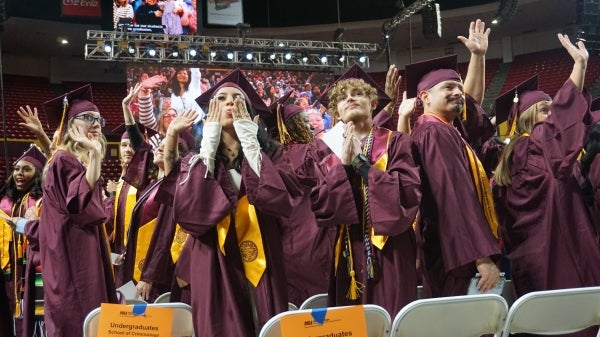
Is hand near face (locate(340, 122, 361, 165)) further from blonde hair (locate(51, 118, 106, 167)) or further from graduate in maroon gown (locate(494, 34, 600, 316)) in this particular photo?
blonde hair (locate(51, 118, 106, 167))

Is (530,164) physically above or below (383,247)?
above

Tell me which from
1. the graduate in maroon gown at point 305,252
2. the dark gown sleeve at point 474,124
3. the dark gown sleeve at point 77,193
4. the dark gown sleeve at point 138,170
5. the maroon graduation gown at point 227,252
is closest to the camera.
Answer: the maroon graduation gown at point 227,252

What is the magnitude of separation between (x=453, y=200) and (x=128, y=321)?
4.98 feet

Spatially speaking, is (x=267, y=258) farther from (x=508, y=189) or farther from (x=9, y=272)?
(x=9, y=272)

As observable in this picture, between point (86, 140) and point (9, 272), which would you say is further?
point (9, 272)

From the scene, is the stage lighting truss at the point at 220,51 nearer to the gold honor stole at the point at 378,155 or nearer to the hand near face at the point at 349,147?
the gold honor stole at the point at 378,155

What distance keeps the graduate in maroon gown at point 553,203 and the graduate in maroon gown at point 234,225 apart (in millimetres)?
1398

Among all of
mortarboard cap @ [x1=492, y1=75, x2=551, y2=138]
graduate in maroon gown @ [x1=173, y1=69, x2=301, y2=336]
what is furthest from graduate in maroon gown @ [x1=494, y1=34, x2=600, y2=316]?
graduate in maroon gown @ [x1=173, y1=69, x2=301, y2=336]

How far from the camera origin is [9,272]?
17.5ft

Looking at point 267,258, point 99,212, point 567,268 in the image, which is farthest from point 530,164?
point 99,212

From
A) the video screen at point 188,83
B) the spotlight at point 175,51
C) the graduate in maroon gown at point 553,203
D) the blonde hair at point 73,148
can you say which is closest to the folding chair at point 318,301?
the graduate in maroon gown at point 553,203

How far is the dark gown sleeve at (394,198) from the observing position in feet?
8.63

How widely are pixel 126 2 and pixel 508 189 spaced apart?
500 inches

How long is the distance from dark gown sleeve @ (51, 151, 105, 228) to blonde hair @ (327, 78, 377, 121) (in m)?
1.45
